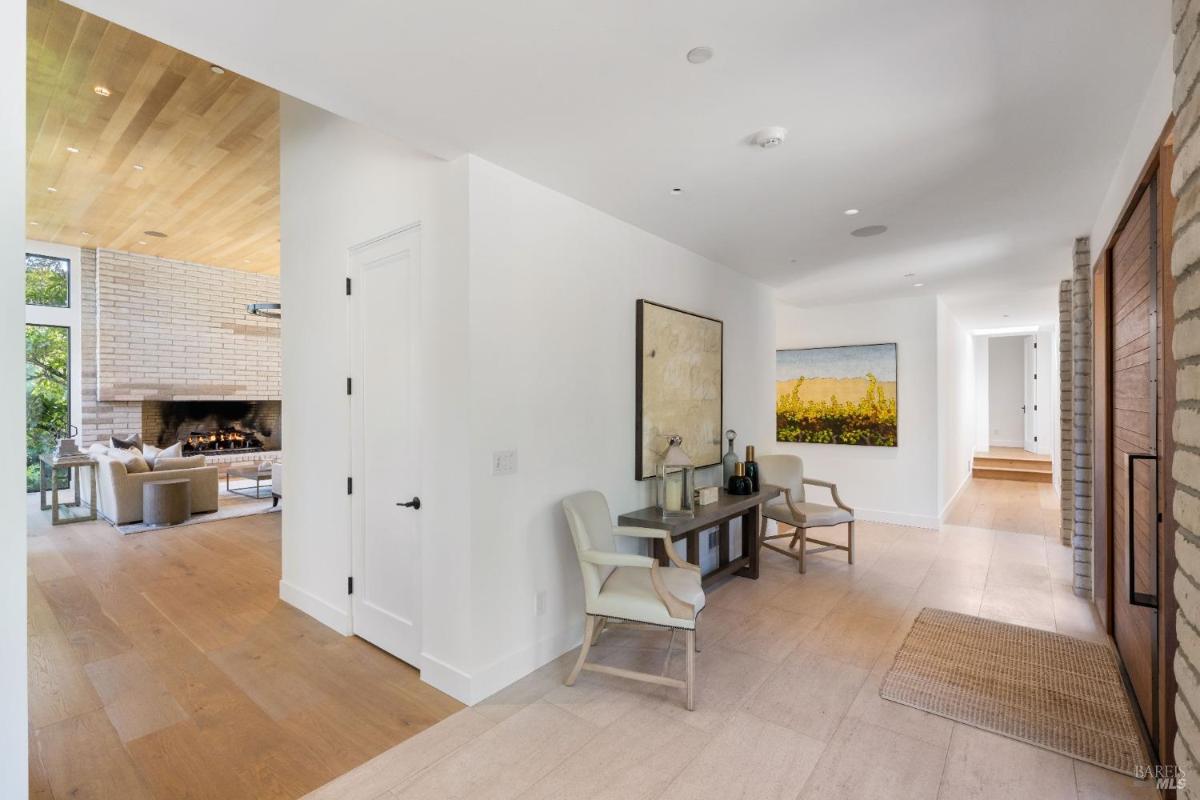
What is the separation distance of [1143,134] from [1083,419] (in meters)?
2.40

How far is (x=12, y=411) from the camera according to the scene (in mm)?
1086

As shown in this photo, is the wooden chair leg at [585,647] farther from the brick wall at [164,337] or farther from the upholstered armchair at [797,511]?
the brick wall at [164,337]

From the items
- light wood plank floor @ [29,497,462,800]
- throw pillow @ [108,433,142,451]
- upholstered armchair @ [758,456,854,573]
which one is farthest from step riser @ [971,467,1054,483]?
throw pillow @ [108,433,142,451]

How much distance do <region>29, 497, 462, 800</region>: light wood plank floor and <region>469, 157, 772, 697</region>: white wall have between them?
1.93 feet

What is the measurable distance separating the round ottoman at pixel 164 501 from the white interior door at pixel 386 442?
157 inches

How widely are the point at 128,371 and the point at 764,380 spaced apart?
29.1 ft

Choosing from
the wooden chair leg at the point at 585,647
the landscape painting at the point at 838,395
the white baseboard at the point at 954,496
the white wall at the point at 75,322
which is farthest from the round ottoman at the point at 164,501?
the white baseboard at the point at 954,496

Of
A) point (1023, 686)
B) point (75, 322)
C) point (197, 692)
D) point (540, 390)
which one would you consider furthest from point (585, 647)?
point (75, 322)

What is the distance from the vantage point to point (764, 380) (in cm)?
546

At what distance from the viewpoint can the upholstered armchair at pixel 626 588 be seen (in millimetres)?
2537

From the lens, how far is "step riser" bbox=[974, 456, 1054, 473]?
29.6 feet

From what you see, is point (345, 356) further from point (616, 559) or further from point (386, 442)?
point (616, 559)

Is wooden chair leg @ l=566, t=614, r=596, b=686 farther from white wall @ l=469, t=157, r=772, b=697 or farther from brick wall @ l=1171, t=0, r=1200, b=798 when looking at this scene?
brick wall @ l=1171, t=0, r=1200, b=798

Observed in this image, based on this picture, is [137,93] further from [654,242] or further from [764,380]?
[764,380]
